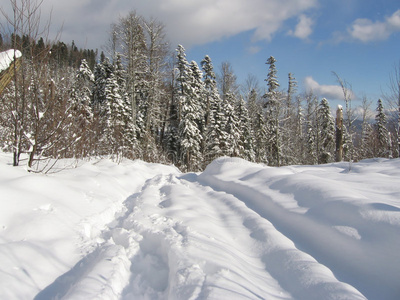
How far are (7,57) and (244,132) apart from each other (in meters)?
22.8

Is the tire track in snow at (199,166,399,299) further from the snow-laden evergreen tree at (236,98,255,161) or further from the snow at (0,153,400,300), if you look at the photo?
the snow-laden evergreen tree at (236,98,255,161)

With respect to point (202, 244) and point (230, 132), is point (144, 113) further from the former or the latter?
point (202, 244)

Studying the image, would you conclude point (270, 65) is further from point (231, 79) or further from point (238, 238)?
point (238, 238)

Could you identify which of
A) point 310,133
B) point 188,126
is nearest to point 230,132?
point 188,126

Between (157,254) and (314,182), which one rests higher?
(314,182)

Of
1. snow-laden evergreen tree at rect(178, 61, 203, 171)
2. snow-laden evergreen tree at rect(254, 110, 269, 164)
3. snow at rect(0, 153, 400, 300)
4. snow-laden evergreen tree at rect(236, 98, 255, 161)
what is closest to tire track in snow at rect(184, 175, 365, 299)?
snow at rect(0, 153, 400, 300)

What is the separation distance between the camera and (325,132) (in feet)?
91.5

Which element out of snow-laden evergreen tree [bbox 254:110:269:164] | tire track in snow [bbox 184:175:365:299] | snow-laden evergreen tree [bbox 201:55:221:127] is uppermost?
snow-laden evergreen tree [bbox 201:55:221:127]

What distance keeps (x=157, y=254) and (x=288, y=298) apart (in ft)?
5.41

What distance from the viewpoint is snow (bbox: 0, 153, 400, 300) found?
2240 mm

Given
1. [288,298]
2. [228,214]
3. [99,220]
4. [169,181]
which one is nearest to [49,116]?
[99,220]

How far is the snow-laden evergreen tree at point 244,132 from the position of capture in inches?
947

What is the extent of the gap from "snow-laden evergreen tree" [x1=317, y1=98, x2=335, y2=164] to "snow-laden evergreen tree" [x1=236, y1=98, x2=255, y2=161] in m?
8.75

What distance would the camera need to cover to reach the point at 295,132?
33406 mm
